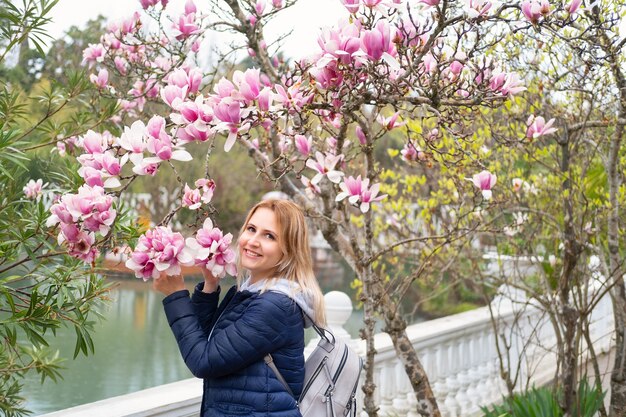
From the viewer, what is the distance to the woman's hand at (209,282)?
1792 mm

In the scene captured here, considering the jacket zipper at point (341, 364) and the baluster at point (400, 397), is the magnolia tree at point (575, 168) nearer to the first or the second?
the baluster at point (400, 397)

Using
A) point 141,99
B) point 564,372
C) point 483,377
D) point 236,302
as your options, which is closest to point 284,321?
point 236,302

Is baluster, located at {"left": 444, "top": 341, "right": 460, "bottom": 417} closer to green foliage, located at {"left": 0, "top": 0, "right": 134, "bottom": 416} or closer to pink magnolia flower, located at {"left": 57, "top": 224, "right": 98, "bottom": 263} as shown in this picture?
green foliage, located at {"left": 0, "top": 0, "right": 134, "bottom": 416}

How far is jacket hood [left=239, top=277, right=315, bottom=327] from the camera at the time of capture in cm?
181

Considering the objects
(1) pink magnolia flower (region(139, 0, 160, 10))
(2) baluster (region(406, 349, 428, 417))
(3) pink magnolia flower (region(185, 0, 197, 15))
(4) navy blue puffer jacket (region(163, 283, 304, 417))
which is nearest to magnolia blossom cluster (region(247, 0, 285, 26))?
(3) pink magnolia flower (region(185, 0, 197, 15))

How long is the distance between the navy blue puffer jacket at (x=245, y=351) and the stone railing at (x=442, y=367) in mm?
668

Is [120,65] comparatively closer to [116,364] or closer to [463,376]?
[463,376]

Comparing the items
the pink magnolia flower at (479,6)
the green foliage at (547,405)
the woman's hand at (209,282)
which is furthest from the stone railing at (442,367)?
the pink magnolia flower at (479,6)

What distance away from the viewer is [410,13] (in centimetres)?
178

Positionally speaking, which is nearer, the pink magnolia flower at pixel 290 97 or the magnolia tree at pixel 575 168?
the pink magnolia flower at pixel 290 97

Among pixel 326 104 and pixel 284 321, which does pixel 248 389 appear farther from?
pixel 326 104

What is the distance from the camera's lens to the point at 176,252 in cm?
154

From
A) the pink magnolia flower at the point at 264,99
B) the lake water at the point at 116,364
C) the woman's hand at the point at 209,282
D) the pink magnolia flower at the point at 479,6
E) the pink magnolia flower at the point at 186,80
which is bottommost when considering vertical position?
the lake water at the point at 116,364

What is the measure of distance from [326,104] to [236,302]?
527 millimetres
